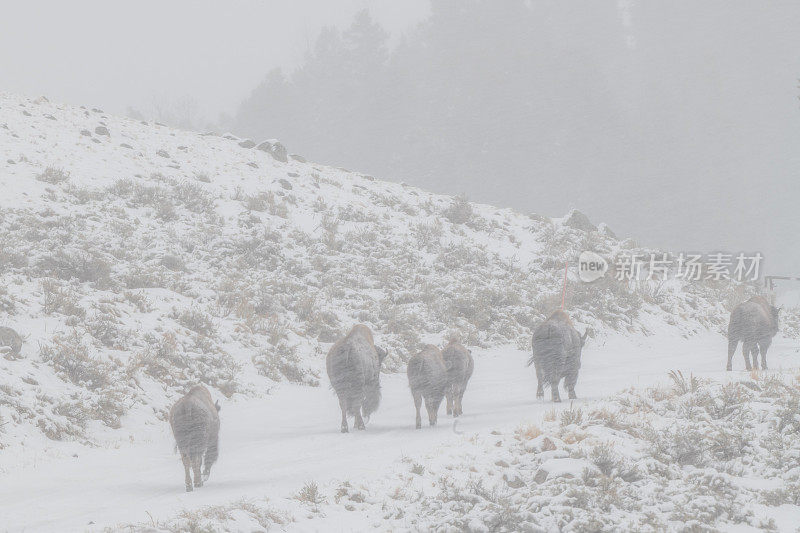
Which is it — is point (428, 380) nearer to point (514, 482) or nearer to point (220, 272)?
point (514, 482)

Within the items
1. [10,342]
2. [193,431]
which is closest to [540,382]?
[193,431]

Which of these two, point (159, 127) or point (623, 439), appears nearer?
point (623, 439)

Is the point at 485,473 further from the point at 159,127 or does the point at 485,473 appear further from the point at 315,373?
the point at 159,127

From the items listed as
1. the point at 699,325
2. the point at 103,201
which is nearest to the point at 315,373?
the point at 103,201

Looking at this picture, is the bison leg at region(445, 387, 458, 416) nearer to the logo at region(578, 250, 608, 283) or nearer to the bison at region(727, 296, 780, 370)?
the bison at region(727, 296, 780, 370)

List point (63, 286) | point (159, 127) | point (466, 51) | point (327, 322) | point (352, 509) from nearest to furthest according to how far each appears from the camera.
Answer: point (352, 509) < point (63, 286) < point (327, 322) < point (159, 127) < point (466, 51)

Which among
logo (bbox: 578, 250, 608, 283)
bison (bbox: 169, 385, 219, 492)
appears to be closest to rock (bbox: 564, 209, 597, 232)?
logo (bbox: 578, 250, 608, 283)

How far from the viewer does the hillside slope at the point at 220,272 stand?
1095 centimetres

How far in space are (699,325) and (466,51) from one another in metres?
41.9

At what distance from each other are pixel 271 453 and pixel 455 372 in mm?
3211

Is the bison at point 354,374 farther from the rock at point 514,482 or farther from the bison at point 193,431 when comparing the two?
the rock at point 514,482

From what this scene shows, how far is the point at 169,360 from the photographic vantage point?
11883mm

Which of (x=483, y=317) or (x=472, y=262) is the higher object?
(x=472, y=262)

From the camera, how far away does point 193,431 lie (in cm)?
677
